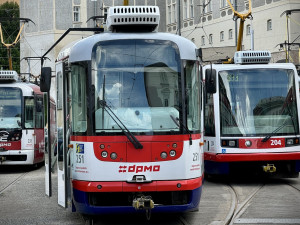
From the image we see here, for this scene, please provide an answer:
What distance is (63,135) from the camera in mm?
10461

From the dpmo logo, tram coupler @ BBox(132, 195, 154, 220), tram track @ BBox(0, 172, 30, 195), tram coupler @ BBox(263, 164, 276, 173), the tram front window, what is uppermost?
the tram front window

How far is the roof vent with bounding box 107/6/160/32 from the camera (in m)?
10.3

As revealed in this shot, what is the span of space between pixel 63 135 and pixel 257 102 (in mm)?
6389

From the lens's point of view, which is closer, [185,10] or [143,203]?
[143,203]

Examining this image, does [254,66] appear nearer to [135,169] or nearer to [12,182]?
[12,182]

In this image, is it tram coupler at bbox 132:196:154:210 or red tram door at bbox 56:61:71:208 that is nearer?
tram coupler at bbox 132:196:154:210

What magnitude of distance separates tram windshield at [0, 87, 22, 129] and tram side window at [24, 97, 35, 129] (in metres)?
0.21

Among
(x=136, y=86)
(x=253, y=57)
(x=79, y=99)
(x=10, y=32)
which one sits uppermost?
(x=10, y=32)

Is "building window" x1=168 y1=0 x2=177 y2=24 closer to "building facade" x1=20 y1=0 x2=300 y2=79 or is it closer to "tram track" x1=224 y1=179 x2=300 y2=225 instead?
"building facade" x1=20 y1=0 x2=300 y2=79

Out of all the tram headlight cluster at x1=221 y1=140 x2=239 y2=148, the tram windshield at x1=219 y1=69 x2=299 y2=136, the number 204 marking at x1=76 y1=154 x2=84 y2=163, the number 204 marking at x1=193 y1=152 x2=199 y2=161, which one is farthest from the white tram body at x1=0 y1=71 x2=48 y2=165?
the number 204 marking at x1=193 y1=152 x2=199 y2=161

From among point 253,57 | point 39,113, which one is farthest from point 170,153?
point 39,113

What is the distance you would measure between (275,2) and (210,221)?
3927 centimetres

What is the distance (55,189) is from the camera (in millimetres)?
15305

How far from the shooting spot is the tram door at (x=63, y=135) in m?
10.2
